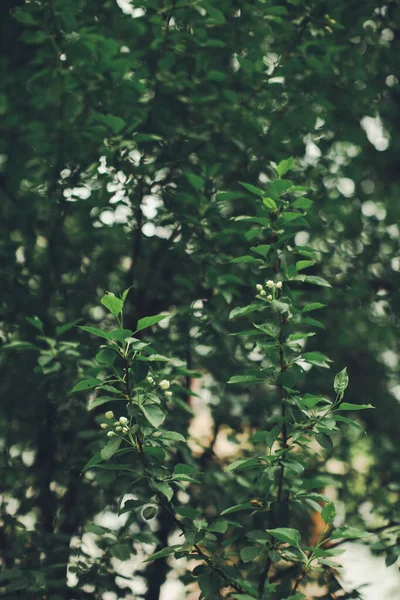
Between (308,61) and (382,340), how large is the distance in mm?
2544

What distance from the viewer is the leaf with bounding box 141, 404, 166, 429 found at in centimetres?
173

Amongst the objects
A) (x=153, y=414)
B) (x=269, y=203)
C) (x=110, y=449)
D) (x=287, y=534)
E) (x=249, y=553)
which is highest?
(x=269, y=203)

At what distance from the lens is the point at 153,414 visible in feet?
5.81

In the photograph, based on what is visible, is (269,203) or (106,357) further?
(269,203)

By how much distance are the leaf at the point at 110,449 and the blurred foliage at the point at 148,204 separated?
93 centimetres

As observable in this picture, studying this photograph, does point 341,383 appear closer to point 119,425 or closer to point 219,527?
point 219,527

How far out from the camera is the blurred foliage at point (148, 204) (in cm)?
290

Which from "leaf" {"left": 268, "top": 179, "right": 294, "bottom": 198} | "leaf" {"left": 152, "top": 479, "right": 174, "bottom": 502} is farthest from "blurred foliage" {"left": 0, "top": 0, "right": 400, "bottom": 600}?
"leaf" {"left": 152, "top": 479, "right": 174, "bottom": 502}

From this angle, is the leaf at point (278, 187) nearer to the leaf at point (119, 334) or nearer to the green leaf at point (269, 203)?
the green leaf at point (269, 203)

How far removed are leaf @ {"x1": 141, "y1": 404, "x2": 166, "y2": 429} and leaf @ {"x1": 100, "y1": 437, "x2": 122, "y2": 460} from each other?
14cm

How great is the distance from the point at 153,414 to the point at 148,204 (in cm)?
175

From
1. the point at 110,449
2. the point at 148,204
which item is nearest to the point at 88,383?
the point at 110,449

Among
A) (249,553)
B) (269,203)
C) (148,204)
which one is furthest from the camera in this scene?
(148,204)

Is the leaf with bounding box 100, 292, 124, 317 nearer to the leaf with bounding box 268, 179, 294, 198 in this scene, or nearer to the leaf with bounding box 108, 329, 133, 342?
the leaf with bounding box 108, 329, 133, 342
